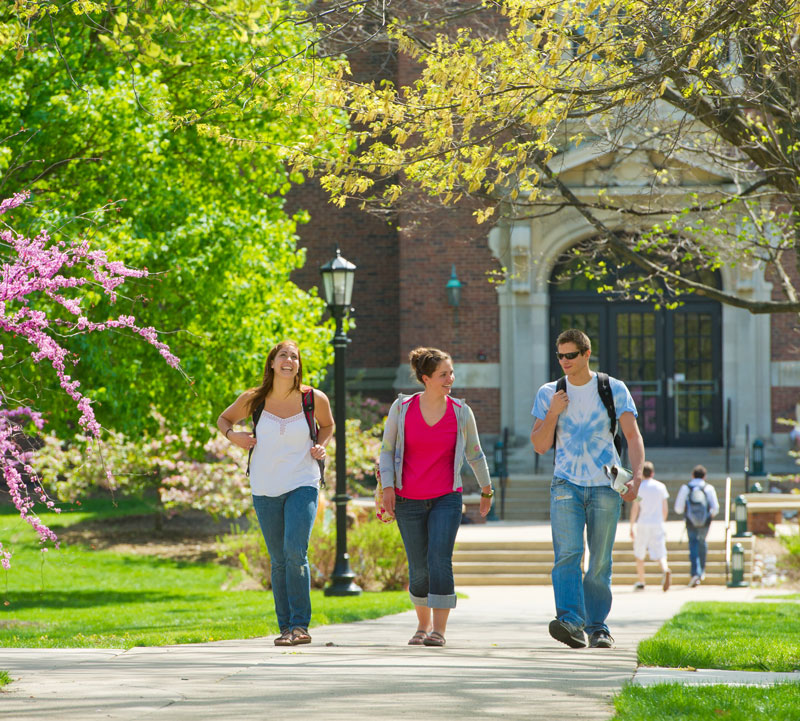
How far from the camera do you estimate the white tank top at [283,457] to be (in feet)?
22.5

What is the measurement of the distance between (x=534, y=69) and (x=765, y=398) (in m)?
16.9

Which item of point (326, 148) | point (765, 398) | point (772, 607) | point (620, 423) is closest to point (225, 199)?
point (326, 148)

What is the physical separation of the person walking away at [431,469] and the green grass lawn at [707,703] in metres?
1.99

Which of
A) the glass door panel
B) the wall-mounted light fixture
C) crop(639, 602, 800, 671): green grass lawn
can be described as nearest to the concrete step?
crop(639, 602, 800, 671): green grass lawn

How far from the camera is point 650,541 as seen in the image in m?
15.6

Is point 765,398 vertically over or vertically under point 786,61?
under

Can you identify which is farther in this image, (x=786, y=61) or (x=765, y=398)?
(x=765, y=398)

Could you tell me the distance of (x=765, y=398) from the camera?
2283 centimetres

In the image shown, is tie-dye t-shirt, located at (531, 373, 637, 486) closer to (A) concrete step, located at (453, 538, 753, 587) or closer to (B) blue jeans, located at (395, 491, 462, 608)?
(B) blue jeans, located at (395, 491, 462, 608)

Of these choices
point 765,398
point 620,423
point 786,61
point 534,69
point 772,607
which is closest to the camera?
point 620,423

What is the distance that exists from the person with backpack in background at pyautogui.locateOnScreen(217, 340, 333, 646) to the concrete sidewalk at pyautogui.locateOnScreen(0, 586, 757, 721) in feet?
1.20

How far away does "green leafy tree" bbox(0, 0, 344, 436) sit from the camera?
12.1 metres

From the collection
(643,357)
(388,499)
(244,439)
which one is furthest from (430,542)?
(643,357)

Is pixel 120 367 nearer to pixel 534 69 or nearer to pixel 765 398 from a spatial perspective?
pixel 534 69
